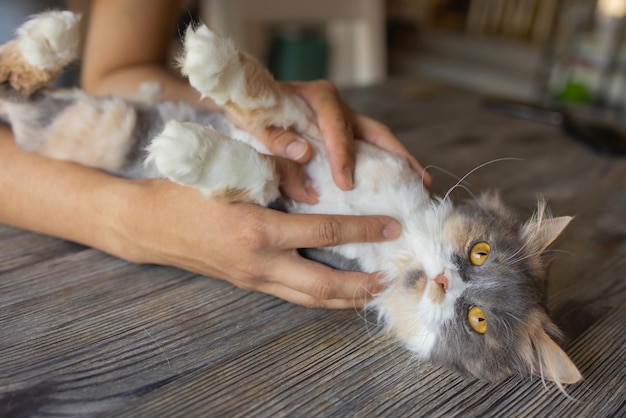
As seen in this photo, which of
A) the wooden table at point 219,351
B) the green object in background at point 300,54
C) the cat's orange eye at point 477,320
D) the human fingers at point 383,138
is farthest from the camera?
the green object in background at point 300,54

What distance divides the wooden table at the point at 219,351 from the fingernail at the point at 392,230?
157 mm

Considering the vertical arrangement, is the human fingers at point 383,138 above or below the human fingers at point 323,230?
above

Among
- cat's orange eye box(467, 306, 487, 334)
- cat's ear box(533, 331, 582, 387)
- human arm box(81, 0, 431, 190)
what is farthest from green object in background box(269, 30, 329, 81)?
cat's ear box(533, 331, 582, 387)

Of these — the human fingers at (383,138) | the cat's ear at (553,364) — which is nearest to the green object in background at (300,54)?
the human fingers at (383,138)

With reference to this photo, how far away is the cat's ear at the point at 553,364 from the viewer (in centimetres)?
74

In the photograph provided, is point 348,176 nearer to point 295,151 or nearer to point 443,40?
point 295,151

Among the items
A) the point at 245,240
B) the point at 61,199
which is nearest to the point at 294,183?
the point at 245,240

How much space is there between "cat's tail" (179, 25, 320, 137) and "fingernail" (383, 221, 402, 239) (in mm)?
241

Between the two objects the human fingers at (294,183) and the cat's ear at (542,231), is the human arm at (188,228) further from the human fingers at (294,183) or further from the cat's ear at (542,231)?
the cat's ear at (542,231)

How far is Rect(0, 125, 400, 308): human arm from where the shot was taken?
2.81ft

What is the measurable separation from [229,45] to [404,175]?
404mm

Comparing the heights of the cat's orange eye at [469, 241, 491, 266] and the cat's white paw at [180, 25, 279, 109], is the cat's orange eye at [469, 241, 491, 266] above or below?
below

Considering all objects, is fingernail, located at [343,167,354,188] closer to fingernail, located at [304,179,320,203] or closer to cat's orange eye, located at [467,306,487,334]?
fingernail, located at [304,179,320,203]

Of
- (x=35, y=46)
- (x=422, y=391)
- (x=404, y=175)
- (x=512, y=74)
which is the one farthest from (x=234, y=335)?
(x=512, y=74)
